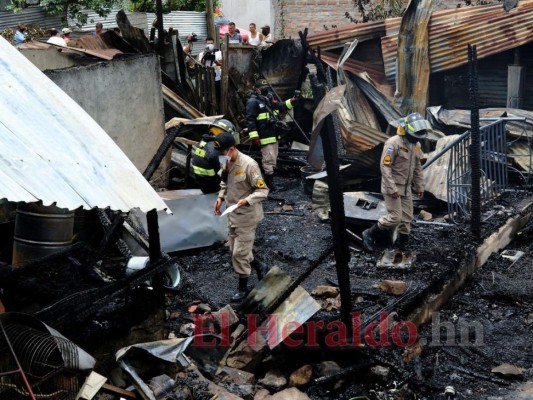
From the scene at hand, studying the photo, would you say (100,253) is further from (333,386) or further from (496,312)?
(496,312)

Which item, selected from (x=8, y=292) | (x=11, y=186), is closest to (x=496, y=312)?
(x=8, y=292)

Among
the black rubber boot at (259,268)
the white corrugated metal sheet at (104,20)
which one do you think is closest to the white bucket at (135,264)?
the black rubber boot at (259,268)

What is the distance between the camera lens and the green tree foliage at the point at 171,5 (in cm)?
1975

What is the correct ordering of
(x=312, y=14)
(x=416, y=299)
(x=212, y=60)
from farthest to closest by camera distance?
(x=312, y=14), (x=212, y=60), (x=416, y=299)

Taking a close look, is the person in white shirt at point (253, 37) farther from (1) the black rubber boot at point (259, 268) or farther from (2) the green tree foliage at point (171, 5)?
(1) the black rubber boot at point (259, 268)

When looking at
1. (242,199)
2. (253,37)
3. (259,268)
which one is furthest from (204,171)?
(253,37)

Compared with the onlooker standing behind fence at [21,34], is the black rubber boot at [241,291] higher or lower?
lower

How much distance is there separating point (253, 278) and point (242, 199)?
1290 millimetres

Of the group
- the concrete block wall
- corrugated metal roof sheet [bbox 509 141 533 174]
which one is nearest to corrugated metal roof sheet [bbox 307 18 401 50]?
the concrete block wall

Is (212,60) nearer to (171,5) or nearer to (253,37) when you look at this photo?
(253,37)

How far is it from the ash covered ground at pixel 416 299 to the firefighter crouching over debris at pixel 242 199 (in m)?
0.44

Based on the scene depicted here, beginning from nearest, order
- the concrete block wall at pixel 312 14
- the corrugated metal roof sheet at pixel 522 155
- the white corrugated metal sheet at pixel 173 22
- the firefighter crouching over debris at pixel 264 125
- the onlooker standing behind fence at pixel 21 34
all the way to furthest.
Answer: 1. the corrugated metal roof sheet at pixel 522 155
2. the firefighter crouching over debris at pixel 264 125
3. the onlooker standing behind fence at pixel 21 34
4. the white corrugated metal sheet at pixel 173 22
5. the concrete block wall at pixel 312 14

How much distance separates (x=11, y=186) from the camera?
385 centimetres

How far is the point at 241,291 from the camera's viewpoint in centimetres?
724
